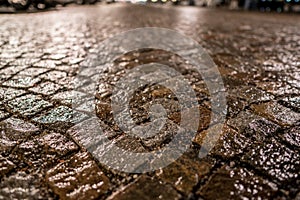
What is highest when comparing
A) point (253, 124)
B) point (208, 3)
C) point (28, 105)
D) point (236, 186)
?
point (208, 3)

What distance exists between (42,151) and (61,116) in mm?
711

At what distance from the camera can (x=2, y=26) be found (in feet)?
29.6

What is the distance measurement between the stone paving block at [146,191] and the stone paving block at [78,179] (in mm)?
155

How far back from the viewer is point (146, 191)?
2.01m

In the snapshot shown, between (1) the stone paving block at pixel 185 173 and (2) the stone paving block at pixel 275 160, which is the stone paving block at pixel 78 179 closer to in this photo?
(1) the stone paving block at pixel 185 173

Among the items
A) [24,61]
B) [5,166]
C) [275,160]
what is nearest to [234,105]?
[275,160]

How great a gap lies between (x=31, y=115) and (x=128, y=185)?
1.76m

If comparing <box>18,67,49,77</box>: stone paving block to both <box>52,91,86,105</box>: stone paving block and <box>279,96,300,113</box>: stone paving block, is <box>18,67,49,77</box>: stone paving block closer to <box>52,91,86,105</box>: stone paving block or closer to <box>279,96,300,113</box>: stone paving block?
<box>52,91,86,105</box>: stone paving block

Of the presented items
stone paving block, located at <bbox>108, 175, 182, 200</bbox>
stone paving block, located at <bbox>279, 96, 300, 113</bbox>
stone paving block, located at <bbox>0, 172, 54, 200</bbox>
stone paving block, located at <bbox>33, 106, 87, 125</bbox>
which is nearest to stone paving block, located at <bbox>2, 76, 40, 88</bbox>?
stone paving block, located at <bbox>33, 106, 87, 125</bbox>

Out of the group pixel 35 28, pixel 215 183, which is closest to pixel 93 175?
pixel 215 183

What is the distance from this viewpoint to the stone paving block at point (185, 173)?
2.07 m

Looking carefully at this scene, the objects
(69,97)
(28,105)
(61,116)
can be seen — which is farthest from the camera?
(69,97)

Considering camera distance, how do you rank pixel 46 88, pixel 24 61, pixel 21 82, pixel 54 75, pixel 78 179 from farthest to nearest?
pixel 24 61 → pixel 54 75 → pixel 21 82 → pixel 46 88 → pixel 78 179

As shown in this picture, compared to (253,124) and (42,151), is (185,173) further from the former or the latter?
(42,151)
